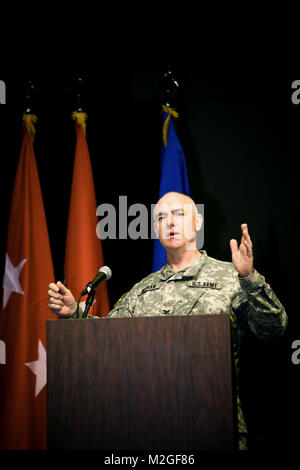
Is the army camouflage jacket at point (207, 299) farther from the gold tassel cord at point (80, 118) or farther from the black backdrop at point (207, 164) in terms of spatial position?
the gold tassel cord at point (80, 118)

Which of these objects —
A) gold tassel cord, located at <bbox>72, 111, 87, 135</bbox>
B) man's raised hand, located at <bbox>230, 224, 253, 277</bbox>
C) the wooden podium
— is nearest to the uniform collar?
man's raised hand, located at <bbox>230, 224, 253, 277</bbox>

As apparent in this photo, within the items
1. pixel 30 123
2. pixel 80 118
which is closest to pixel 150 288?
pixel 80 118

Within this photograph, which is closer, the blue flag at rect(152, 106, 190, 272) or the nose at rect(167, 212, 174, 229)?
the nose at rect(167, 212, 174, 229)

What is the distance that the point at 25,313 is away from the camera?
3.11 metres

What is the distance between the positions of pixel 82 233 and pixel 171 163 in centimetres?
77

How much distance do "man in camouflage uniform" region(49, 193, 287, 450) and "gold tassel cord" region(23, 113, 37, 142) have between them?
125cm

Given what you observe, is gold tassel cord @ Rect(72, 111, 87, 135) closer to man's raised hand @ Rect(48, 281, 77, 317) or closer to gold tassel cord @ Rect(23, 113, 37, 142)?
gold tassel cord @ Rect(23, 113, 37, 142)

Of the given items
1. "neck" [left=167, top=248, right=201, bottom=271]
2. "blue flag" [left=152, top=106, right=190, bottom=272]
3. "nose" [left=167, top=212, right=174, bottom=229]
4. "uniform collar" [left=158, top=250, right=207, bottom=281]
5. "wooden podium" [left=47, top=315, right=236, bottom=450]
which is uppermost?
"blue flag" [left=152, top=106, right=190, bottom=272]

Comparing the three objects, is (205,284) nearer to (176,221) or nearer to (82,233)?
(176,221)

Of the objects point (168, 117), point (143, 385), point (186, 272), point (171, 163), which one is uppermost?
point (168, 117)

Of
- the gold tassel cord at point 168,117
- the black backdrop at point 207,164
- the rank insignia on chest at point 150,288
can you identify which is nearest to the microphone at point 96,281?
the rank insignia on chest at point 150,288

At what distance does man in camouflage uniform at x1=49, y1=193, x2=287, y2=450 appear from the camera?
2.04m

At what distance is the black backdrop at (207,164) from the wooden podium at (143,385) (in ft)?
5.49

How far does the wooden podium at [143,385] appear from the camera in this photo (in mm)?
1547
